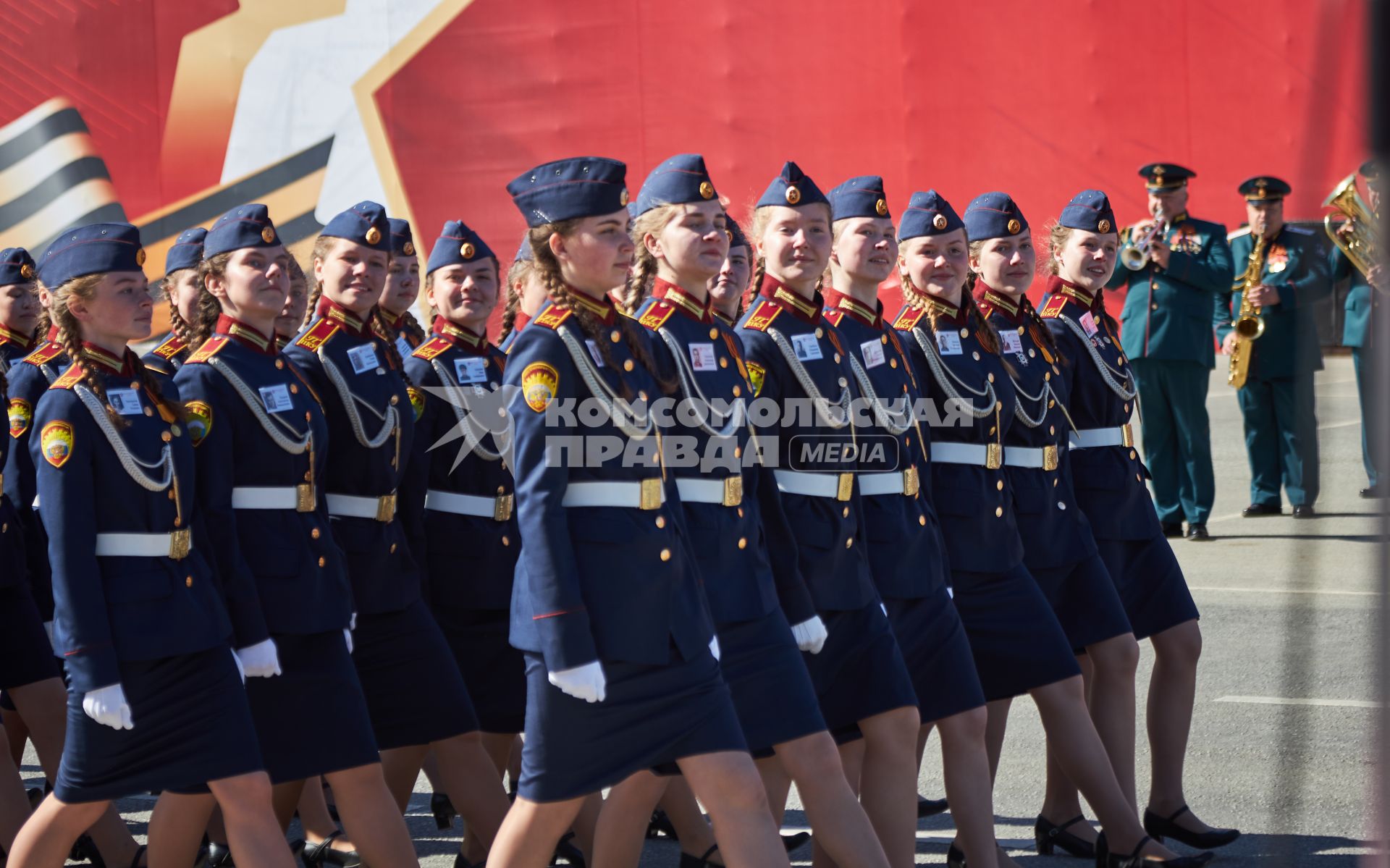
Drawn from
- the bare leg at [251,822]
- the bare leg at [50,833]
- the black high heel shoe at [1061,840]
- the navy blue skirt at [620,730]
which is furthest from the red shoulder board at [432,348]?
the black high heel shoe at [1061,840]

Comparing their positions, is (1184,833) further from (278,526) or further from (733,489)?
(278,526)

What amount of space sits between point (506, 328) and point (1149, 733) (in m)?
2.36

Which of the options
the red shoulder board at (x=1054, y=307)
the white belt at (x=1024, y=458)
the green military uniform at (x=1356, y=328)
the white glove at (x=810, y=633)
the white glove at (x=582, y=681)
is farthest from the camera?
the green military uniform at (x=1356, y=328)

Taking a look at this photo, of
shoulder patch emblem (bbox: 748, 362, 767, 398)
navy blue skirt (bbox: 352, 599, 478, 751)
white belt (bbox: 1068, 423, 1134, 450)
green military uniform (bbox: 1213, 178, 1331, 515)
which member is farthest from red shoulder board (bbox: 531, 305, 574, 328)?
green military uniform (bbox: 1213, 178, 1331, 515)

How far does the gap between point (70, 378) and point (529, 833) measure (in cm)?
151

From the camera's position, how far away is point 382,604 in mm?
5082

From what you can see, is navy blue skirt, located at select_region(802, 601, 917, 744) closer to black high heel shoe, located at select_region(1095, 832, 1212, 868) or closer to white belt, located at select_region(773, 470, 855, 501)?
white belt, located at select_region(773, 470, 855, 501)

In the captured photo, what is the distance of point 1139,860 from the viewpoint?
496 cm

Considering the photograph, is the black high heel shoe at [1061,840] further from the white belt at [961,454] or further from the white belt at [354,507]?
the white belt at [354,507]

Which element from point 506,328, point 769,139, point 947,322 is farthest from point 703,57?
point 947,322

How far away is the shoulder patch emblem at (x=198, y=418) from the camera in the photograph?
4570 millimetres

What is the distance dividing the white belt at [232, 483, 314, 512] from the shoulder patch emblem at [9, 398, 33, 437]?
0.93m

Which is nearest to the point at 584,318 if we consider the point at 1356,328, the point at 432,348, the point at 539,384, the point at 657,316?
the point at 539,384

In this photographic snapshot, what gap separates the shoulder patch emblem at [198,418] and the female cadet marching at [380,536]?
0.46 metres
